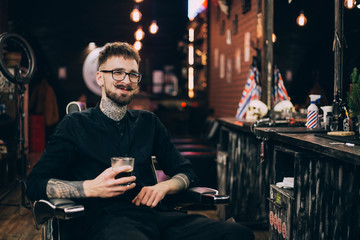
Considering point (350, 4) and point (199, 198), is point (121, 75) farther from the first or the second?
point (350, 4)

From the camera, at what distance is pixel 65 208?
163 centimetres

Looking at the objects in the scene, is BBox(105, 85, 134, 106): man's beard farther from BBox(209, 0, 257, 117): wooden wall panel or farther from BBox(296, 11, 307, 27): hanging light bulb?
BBox(209, 0, 257, 117): wooden wall panel

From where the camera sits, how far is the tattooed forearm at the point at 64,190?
72.0 inches

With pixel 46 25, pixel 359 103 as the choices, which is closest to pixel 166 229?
pixel 359 103

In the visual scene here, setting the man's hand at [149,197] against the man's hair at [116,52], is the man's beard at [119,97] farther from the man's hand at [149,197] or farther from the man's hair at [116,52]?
the man's hand at [149,197]

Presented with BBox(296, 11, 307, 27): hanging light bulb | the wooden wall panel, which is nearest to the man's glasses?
BBox(296, 11, 307, 27): hanging light bulb

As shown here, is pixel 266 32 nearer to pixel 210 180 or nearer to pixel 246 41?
pixel 246 41

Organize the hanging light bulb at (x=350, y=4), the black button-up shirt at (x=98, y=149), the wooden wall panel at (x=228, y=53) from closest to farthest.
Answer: the black button-up shirt at (x=98, y=149) → the hanging light bulb at (x=350, y=4) → the wooden wall panel at (x=228, y=53)

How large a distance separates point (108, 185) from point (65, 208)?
189mm

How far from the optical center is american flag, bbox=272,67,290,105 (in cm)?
446

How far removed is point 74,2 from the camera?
10742 millimetres

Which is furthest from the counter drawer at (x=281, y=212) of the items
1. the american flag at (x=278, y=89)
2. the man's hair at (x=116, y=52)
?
the american flag at (x=278, y=89)

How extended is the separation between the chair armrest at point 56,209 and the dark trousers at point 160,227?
162 millimetres

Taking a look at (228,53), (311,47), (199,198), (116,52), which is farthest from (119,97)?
(228,53)
